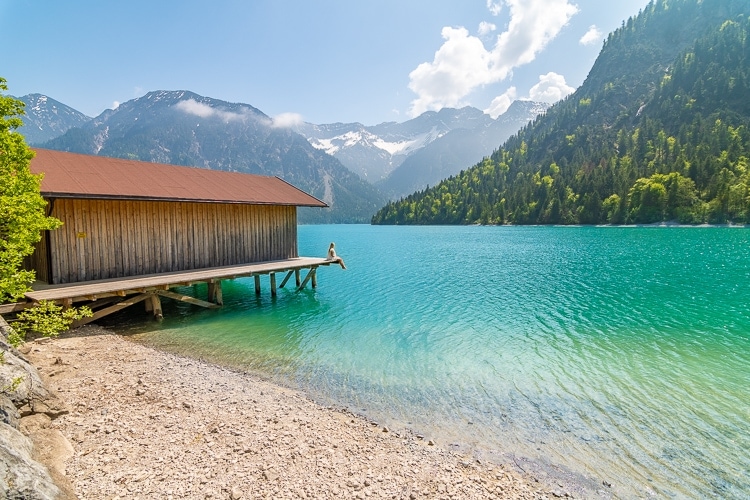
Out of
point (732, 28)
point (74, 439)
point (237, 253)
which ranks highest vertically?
point (732, 28)

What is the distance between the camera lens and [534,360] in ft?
41.9

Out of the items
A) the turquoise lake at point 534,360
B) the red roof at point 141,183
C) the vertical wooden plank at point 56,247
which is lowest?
the turquoise lake at point 534,360

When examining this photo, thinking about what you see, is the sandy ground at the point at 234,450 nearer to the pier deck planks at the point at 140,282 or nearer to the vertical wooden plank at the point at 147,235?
the pier deck planks at the point at 140,282

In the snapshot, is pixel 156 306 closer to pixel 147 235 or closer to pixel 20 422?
pixel 147 235

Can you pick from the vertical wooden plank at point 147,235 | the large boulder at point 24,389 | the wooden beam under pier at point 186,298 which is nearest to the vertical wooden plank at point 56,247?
the vertical wooden plank at point 147,235

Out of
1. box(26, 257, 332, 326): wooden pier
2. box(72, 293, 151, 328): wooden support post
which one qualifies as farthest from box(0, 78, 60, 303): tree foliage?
box(72, 293, 151, 328): wooden support post

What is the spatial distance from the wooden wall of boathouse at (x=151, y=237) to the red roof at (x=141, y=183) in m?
0.71

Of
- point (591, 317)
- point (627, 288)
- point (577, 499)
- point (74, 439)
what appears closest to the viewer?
point (577, 499)

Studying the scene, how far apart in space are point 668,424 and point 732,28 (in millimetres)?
200664

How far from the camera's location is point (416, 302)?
2191cm

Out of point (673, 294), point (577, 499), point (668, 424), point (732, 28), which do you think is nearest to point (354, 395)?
point (577, 499)

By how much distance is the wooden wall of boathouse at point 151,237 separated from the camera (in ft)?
50.7

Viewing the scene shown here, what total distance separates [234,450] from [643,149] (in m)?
154

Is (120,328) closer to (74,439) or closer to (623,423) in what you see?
(74,439)
